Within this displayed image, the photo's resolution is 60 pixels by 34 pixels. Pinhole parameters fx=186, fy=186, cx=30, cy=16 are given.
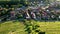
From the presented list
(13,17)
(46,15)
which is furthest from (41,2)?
(13,17)

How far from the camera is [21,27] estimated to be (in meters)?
21.9

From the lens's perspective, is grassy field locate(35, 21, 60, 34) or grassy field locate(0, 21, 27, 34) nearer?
grassy field locate(0, 21, 27, 34)

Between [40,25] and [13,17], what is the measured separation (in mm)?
3884

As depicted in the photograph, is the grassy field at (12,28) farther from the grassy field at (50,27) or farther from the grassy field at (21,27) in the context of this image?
the grassy field at (50,27)

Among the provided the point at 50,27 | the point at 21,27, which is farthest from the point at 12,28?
the point at 50,27


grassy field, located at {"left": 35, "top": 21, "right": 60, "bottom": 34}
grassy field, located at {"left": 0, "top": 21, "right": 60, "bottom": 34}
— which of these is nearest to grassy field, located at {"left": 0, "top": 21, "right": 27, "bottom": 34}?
grassy field, located at {"left": 0, "top": 21, "right": 60, "bottom": 34}

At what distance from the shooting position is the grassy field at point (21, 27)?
69.5 feet

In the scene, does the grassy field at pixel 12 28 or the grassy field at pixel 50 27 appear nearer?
the grassy field at pixel 12 28

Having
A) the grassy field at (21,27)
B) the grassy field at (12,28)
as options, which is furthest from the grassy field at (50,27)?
the grassy field at (12,28)

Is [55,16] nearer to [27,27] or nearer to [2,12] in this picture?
[27,27]

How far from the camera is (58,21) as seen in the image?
23.5m

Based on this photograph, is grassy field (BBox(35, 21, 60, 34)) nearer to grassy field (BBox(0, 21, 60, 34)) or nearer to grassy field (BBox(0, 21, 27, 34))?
grassy field (BBox(0, 21, 60, 34))

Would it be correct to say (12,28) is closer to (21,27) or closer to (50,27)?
(21,27)

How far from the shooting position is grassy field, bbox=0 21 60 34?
21.2 m
